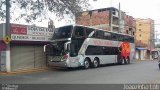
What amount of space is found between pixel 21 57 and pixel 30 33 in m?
2.32

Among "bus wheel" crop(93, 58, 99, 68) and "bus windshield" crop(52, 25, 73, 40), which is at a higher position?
"bus windshield" crop(52, 25, 73, 40)

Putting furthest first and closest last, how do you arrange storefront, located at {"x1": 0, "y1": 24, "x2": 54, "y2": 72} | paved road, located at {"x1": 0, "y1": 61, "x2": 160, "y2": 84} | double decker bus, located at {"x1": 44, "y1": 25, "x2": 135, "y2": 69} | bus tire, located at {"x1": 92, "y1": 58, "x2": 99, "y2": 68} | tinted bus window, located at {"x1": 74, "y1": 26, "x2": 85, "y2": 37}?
bus tire, located at {"x1": 92, "y1": 58, "x2": 99, "y2": 68} < tinted bus window, located at {"x1": 74, "y1": 26, "x2": 85, "y2": 37} < double decker bus, located at {"x1": 44, "y1": 25, "x2": 135, "y2": 69} < storefront, located at {"x1": 0, "y1": 24, "x2": 54, "y2": 72} < paved road, located at {"x1": 0, "y1": 61, "x2": 160, "y2": 84}

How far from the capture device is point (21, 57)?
29.9 metres

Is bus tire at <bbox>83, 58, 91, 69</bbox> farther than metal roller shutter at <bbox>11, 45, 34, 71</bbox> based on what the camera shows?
Yes

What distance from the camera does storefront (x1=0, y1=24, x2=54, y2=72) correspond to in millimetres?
28516

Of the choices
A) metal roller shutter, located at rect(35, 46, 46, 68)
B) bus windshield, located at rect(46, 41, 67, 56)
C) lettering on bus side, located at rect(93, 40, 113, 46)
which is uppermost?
lettering on bus side, located at rect(93, 40, 113, 46)

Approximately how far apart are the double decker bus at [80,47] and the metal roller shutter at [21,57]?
1.52 meters

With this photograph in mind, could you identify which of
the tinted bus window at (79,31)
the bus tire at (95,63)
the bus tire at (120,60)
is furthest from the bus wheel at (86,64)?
the bus tire at (120,60)

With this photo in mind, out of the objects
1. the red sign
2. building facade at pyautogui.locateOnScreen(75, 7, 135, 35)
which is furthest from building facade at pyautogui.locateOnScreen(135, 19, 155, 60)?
the red sign

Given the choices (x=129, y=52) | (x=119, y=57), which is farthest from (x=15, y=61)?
(x=129, y=52)

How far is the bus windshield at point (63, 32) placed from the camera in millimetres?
28891

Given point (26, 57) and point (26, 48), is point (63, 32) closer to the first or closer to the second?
point (26, 48)

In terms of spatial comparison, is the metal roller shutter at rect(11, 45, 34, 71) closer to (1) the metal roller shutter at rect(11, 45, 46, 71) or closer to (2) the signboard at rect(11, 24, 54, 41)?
(1) the metal roller shutter at rect(11, 45, 46, 71)

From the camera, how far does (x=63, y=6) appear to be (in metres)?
21.4
